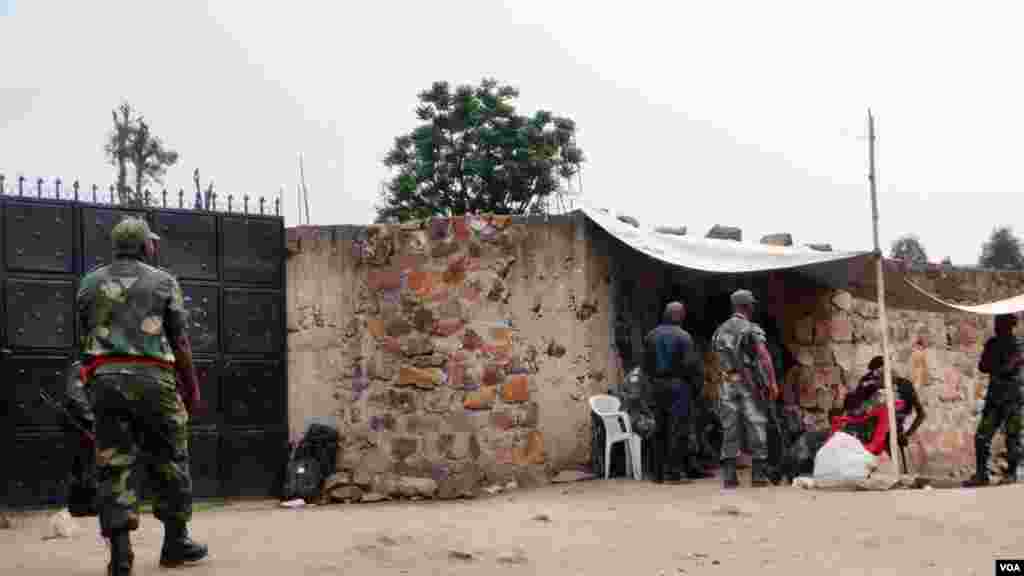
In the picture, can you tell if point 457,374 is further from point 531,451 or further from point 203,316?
point 203,316

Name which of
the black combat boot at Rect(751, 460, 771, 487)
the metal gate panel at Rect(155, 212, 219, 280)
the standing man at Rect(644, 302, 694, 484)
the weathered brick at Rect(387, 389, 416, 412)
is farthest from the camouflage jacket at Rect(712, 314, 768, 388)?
the metal gate panel at Rect(155, 212, 219, 280)

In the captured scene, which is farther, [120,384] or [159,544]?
[159,544]

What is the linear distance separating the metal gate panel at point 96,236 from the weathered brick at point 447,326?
2.55 m

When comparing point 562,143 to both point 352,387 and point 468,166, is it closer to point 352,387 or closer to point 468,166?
point 468,166

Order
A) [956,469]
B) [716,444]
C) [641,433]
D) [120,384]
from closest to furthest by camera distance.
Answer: [120,384]
[641,433]
[716,444]
[956,469]

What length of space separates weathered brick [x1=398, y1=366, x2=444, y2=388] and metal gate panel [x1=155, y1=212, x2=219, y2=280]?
5.48ft

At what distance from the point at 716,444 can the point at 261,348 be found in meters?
3.96

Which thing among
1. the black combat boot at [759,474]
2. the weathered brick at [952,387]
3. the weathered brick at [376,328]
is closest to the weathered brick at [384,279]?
the weathered brick at [376,328]

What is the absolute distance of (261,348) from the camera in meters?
10.3

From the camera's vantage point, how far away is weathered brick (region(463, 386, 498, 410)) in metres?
10.3

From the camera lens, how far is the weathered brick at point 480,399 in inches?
404

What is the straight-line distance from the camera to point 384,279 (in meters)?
10.5

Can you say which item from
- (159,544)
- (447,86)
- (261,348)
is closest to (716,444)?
(261,348)

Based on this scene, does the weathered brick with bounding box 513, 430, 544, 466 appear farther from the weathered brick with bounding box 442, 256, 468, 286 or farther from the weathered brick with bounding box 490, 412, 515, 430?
the weathered brick with bounding box 442, 256, 468, 286
